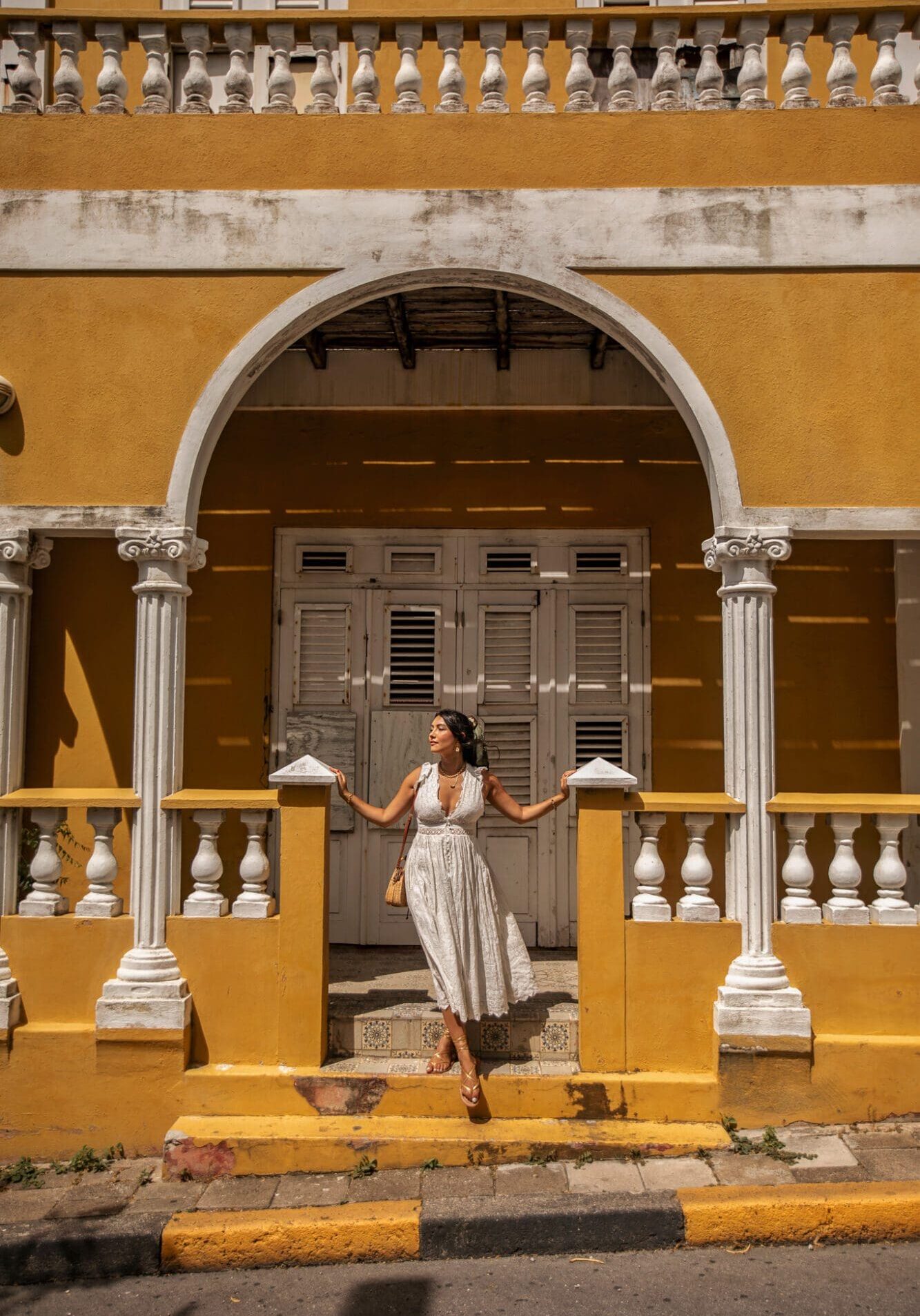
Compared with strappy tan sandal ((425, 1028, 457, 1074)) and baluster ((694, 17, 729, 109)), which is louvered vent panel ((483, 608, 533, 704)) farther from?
baluster ((694, 17, 729, 109))

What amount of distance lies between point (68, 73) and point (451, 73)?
189cm

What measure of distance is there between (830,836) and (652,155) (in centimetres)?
391

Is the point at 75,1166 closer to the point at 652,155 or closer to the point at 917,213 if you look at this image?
the point at 652,155

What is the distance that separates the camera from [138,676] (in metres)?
4.82

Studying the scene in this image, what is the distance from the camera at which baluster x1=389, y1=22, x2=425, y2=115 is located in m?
5.10

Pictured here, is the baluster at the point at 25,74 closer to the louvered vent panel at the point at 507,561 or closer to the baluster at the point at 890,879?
the louvered vent panel at the point at 507,561

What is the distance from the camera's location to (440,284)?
5.08 meters

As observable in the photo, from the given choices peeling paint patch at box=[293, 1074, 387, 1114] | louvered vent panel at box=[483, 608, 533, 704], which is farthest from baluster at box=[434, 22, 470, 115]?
peeling paint patch at box=[293, 1074, 387, 1114]

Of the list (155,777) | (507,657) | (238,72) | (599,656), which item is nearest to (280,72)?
(238,72)

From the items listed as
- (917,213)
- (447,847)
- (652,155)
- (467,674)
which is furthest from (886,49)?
(447,847)

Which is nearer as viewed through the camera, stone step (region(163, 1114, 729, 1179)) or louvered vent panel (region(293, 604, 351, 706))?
stone step (region(163, 1114, 729, 1179))

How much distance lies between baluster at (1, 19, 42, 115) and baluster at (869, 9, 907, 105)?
4.10 metres

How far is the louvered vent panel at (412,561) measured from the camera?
653cm

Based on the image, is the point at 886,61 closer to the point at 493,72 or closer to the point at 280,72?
the point at 493,72
